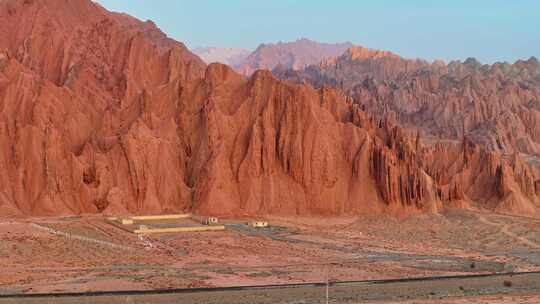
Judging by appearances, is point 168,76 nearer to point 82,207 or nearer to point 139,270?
point 82,207

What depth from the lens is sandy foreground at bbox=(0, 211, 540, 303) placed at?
36875mm

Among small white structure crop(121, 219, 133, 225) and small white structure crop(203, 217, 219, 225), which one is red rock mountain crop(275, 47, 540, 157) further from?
small white structure crop(121, 219, 133, 225)

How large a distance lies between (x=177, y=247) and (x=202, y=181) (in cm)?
1742

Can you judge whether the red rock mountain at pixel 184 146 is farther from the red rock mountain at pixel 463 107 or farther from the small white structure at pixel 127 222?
the red rock mountain at pixel 463 107

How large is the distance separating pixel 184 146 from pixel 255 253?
2425 cm

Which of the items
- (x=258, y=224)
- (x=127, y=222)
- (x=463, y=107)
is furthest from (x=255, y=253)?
(x=463, y=107)

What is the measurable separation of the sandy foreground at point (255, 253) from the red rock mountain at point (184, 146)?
3.88m

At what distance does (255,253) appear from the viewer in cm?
4716

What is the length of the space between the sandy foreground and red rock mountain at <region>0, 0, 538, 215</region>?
12.7 feet

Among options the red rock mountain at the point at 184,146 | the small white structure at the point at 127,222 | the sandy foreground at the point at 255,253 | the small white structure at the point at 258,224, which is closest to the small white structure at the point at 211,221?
the sandy foreground at the point at 255,253

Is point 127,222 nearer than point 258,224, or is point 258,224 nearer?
point 127,222

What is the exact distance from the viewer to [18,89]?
6662 centimetres

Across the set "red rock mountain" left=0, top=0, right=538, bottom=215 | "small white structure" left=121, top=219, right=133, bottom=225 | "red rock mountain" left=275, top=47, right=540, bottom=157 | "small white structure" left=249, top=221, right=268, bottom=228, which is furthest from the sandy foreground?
"red rock mountain" left=275, top=47, right=540, bottom=157

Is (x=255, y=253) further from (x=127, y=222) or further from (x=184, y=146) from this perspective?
(x=184, y=146)
